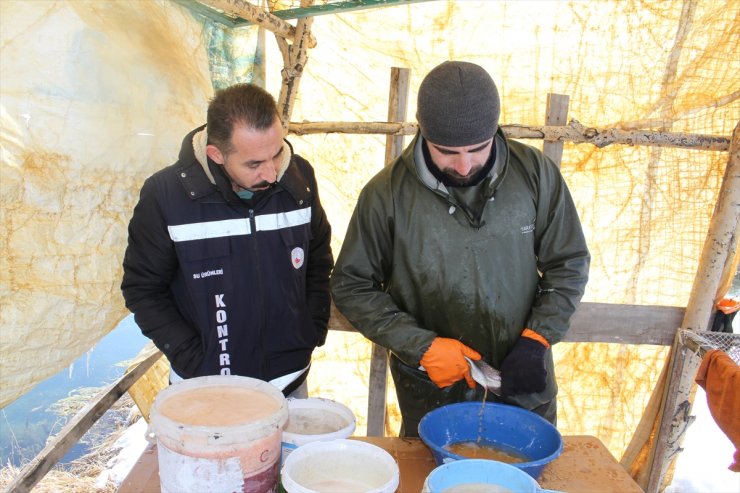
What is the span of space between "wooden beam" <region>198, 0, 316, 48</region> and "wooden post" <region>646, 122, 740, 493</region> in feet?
7.39

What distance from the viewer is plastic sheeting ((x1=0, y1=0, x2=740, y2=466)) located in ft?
7.63

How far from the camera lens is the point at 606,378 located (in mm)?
3830

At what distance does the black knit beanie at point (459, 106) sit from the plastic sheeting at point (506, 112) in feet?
3.86

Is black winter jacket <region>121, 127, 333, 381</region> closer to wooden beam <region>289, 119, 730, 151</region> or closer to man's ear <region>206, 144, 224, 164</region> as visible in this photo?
man's ear <region>206, 144, 224, 164</region>

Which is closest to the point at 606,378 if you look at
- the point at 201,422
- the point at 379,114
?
the point at 379,114

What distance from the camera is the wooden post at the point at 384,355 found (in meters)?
3.11

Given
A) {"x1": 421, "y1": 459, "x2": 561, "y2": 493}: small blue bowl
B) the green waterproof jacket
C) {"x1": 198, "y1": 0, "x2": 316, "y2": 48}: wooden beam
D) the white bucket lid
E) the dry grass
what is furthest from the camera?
the dry grass

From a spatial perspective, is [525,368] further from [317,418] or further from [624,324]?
[624,324]

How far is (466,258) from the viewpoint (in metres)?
2.21

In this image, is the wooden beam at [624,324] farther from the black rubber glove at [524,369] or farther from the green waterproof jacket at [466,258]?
the black rubber glove at [524,369]

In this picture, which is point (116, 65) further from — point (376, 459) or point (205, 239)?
point (376, 459)

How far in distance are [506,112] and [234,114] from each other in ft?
6.72

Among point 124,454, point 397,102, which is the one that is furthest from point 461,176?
point 124,454

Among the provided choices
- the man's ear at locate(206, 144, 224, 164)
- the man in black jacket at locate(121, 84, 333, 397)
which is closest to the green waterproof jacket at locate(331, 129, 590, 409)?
the man in black jacket at locate(121, 84, 333, 397)
